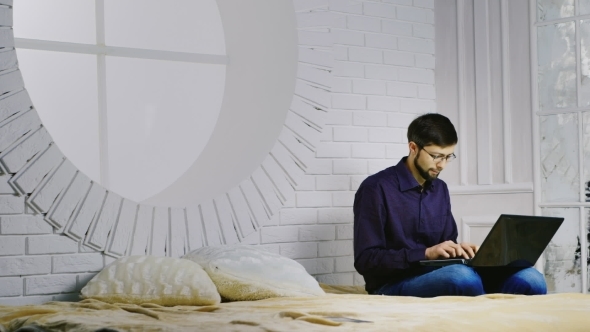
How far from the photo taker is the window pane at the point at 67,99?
347 inches

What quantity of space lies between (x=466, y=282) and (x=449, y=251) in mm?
155

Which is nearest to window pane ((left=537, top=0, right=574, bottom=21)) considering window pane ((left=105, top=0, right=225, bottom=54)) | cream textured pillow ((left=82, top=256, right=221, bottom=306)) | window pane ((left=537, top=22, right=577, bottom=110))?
window pane ((left=537, top=22, right=577, bottom=110))

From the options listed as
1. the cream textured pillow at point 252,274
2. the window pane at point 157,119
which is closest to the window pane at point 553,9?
the cream textured pillow at point 252,274

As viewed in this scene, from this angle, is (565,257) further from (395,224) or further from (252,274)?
(252,274)

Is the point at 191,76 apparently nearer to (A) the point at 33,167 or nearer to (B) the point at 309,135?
(B) the point at 309,135

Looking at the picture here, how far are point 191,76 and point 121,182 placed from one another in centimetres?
126

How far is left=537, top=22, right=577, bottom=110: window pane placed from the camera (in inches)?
173

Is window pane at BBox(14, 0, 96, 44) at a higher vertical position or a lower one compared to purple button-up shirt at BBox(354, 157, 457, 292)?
higher

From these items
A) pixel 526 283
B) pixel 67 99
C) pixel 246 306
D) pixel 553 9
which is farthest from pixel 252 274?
pixel 67 99

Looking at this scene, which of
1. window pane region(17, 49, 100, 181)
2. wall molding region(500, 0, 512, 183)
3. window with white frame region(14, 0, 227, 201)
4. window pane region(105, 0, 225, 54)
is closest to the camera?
wall molding region(500, 0, 512, 183)

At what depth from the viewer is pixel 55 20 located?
9.37 metres

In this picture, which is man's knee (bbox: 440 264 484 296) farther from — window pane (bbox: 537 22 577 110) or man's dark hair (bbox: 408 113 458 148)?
window pane (bbox: 537 22 577 110)

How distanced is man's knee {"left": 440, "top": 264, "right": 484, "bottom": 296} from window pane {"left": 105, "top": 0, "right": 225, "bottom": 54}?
4886mm

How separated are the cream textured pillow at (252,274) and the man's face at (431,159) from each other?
73cm
